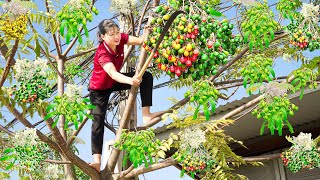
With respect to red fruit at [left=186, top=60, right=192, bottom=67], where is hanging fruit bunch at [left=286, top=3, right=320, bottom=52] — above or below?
above

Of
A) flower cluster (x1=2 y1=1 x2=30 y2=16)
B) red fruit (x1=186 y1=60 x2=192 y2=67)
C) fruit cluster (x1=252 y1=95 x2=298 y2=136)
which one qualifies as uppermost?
flower cluster (x1=2 y1=1 x2=30 y2=16)

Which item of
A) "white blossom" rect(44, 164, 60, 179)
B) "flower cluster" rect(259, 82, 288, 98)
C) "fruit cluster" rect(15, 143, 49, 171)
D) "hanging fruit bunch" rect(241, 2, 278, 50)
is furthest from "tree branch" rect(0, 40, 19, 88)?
"white blossom" rect(44, 164, 60, 179)

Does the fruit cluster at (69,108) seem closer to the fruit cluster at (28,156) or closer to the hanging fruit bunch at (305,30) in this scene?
the fruit cluster at (28,156)

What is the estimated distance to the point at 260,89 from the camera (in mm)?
5090

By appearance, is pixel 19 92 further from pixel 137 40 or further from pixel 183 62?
pixel 183 62

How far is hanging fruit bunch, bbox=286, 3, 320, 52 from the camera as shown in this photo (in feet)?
16.0

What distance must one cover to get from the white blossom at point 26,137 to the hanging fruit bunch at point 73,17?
126cm

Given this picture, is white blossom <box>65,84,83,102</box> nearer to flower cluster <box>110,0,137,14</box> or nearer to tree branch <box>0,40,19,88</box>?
tree branch <box>0,40,19,88</box>

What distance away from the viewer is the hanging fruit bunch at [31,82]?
13.8 feet

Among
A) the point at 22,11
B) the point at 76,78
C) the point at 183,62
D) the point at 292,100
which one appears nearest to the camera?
the point at 183,62

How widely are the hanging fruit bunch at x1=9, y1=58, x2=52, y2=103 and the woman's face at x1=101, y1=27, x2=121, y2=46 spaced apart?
0.63 m

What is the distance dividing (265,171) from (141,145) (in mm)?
5686

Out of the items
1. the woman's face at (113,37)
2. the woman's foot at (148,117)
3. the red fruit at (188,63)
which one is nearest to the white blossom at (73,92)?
the woman's face at (113,37)

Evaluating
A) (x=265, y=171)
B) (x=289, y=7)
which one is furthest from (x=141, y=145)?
(x=265, y=171)
